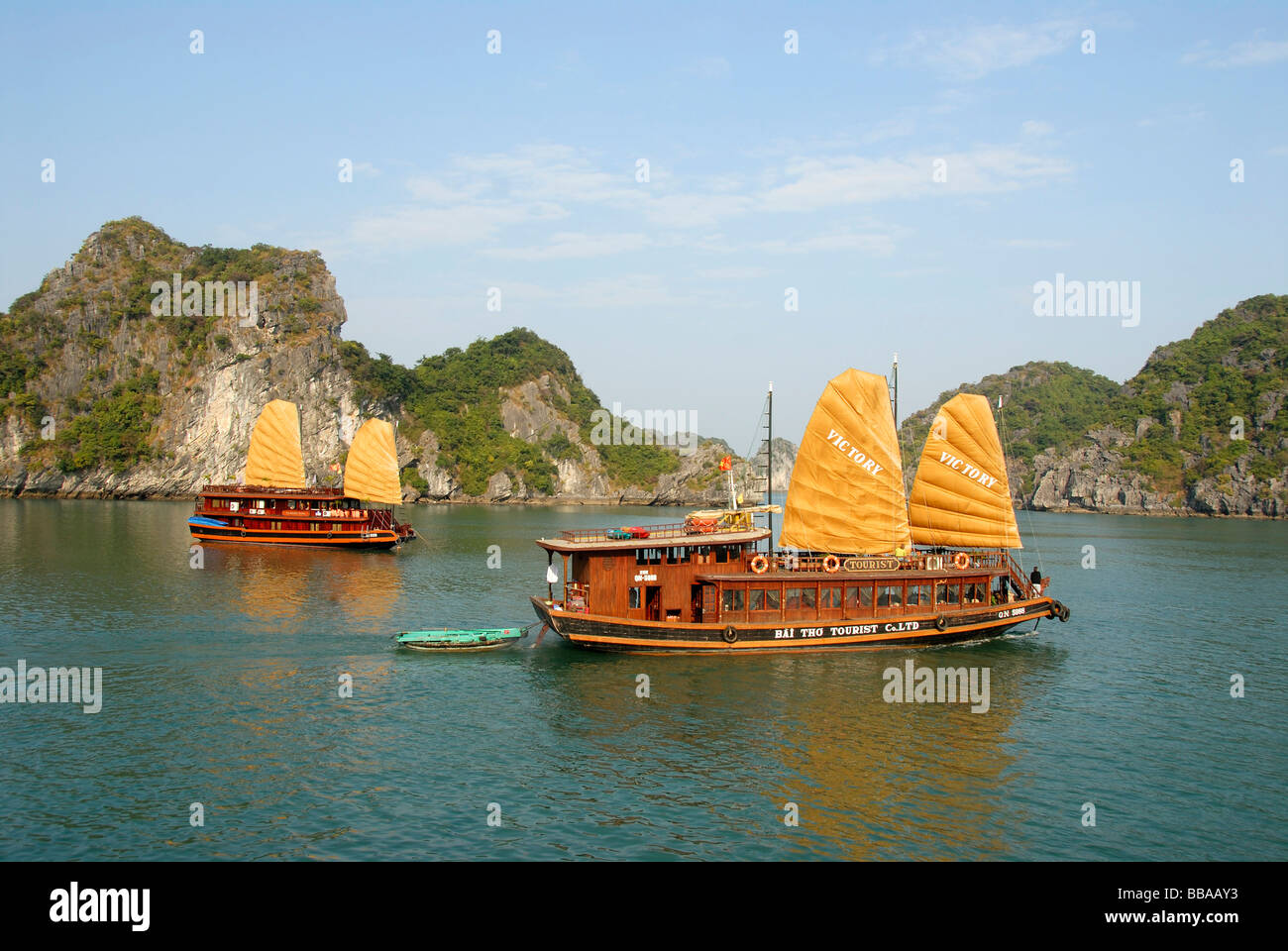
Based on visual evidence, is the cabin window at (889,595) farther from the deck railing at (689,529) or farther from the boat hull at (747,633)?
the deck railing at (689,529)

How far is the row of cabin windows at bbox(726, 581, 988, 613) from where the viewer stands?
27984 mm

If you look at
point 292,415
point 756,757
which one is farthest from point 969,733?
point 292,415

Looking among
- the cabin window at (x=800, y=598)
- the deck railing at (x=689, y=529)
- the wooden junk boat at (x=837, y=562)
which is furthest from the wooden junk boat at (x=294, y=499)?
the cabin window at (x=800, y=598)

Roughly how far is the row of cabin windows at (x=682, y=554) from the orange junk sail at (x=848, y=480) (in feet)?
10.8

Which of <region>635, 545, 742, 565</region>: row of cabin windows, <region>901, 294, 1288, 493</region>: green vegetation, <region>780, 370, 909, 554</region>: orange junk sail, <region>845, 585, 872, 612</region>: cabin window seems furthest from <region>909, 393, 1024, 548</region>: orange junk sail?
<region>901, 294, 1288, 493</region>: green vegetation

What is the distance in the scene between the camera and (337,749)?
1883cm

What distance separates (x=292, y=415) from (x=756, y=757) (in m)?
54.8

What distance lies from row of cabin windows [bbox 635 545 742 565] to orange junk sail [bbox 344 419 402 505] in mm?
38501

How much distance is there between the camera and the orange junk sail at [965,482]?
104 ft

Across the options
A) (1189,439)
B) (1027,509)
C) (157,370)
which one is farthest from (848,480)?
(1027,509)

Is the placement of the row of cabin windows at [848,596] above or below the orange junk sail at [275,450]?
below

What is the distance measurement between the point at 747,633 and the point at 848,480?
7.22 metres

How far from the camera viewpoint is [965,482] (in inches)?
1277
